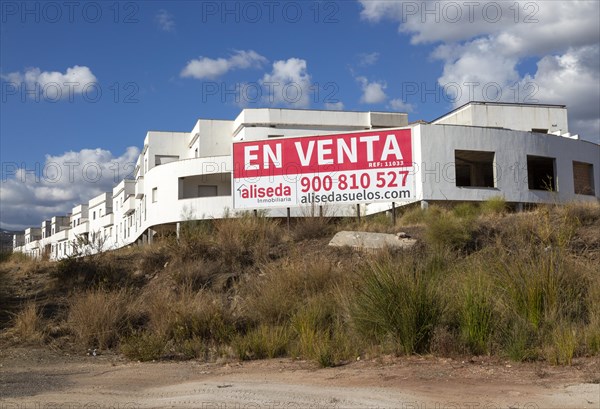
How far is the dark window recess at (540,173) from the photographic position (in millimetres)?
35062

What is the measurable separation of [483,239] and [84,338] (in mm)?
11256

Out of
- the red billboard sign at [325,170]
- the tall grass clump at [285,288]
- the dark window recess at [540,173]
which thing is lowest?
the tall grass clump at [285,288]

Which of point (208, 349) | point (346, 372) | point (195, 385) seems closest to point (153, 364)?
point (208, 349)

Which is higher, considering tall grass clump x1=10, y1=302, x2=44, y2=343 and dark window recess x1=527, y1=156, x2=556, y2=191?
dark window recess x1=527, y1=156, x2=556, y2=191

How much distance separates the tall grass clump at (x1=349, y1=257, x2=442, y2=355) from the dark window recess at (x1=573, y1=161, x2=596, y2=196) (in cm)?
2763

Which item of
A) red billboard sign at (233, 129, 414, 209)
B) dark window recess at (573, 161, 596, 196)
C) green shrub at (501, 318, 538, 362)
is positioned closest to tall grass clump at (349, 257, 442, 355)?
green shrub at (501, 318, 538, 362)

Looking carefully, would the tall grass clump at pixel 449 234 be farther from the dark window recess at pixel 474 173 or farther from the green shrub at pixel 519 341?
the dark window recess at pixel 474 173

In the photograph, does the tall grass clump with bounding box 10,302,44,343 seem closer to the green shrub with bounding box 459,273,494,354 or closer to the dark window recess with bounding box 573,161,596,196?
the green shrub with bounding box 459,273,494,354

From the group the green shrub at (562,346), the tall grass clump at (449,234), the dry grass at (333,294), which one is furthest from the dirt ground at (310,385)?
the tall grass clump at (449,234)

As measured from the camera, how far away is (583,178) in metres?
37.2

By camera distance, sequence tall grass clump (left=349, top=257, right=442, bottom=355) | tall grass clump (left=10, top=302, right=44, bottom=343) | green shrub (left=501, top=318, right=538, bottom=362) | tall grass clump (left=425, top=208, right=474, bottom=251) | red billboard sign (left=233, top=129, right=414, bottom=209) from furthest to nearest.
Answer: red billboard sign (left=233, top=129, right=414, bottom=209) → tall grass clump (left=425, top=208, right=474, bottom=251) → tall grass clump (left=10, top=302, right=44, bottom=343) → tall grass clump (left=349, top=257, right=442, bottom=355) → green shrub (left=501, top=318, right=538, bottom=362)

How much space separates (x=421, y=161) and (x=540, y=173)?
10150 mm

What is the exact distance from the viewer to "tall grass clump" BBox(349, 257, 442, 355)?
11164 millimetres

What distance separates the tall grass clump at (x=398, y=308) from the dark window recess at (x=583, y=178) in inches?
1088
